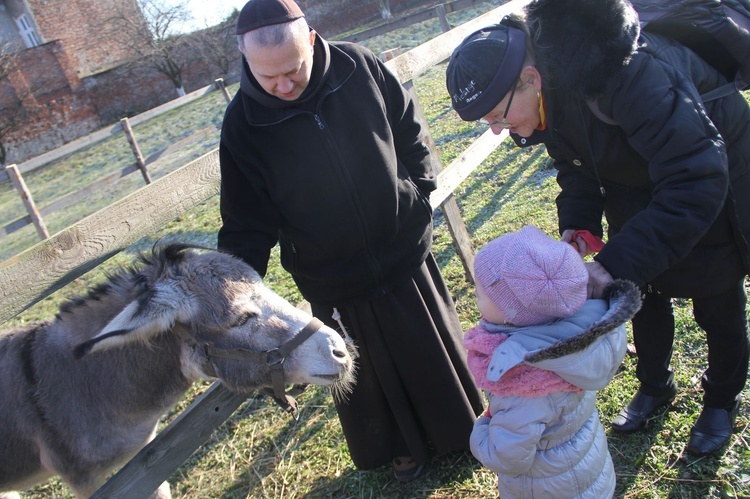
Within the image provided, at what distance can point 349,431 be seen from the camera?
2990 mm

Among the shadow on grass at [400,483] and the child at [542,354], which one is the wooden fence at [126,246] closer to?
the shadow on grass at [400,483]

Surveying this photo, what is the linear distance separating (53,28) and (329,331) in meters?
33.9

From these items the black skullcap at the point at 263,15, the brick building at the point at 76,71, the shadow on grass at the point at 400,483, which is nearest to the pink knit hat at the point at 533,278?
the black skullcap at the point at 263,15

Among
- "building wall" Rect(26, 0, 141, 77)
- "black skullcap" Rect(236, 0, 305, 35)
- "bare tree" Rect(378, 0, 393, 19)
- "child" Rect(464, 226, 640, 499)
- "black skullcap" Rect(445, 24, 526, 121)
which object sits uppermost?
"building wall" Rect(26, 0, 141, 77)

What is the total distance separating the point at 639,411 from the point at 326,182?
2064 millimetres

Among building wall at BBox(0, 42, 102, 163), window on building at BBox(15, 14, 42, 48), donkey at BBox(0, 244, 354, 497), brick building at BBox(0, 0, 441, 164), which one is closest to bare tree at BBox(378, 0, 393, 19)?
brick building at BBox(0, 0, 441, 164)

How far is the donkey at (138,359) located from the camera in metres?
2.29

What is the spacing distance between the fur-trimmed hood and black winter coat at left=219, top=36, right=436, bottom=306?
0.85 meters

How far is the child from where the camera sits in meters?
1.65

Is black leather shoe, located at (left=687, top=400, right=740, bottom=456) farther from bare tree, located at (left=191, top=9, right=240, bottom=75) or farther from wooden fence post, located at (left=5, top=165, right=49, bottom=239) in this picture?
bare tree, located at (left=191, top=9, right=240, bottom=75)

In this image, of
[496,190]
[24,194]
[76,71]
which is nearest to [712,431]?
[496,190]

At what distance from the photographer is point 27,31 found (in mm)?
29906

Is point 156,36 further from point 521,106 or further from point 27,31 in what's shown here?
point 521,106

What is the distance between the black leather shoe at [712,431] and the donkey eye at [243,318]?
2.21 metres
